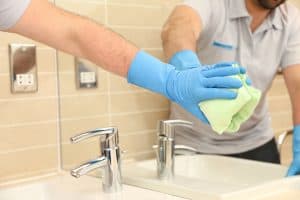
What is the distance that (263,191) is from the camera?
38.1 inches

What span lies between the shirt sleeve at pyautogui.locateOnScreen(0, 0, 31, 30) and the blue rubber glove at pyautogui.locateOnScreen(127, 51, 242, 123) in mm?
211

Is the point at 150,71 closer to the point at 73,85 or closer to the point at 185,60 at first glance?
the point at 185,60

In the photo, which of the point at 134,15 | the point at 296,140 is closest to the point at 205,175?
the point at 296,140

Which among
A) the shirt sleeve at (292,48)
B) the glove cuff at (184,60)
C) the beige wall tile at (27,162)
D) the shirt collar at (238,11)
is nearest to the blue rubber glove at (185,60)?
the glove cuff at (184,60)

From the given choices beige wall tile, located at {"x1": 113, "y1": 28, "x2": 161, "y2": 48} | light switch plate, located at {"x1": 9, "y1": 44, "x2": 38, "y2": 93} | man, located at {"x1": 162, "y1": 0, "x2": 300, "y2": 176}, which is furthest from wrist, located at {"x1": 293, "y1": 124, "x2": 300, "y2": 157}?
light switch plate, located at {"x1": 9, "y1": 44, "x2": 38, "y2": 93}

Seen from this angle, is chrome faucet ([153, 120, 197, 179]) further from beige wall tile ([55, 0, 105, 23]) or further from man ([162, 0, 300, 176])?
beige wall tile ([55, 0, 105, 23])

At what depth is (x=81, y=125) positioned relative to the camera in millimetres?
1246

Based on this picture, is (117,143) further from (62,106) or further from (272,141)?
(272,141)

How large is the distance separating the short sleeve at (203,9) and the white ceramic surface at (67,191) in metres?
0.41

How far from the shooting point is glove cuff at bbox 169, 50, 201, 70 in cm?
93

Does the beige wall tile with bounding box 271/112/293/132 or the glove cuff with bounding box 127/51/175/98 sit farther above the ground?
the glove cuff with bounding box 127/51/175/98

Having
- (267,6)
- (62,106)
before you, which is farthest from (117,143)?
(267,6)

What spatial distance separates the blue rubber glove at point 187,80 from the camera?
0.81 meters

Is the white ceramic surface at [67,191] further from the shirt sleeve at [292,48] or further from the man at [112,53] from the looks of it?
the shirt sleeve at [292,48]
